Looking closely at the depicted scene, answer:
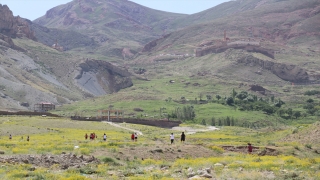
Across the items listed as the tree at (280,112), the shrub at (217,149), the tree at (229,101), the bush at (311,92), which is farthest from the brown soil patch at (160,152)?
the bush at (311,92)

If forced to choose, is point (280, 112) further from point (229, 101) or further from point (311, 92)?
point (311, 92)

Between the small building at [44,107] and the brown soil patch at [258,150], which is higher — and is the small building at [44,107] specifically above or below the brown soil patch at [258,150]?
above

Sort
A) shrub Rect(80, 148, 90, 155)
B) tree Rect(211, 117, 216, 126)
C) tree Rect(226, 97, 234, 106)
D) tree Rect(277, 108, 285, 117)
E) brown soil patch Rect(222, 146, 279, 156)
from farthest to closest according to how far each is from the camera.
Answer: tree Rect(226, 97, 234, 106), tree Rect(277, 108, 285, 117), tree Rect(211, 117, 216, 126), brown soil patch Rect(222, 146, 279, 156), shrub Rect(80, 148, 90, 155)

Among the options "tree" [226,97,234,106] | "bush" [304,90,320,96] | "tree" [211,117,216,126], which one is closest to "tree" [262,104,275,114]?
"tree" [226,97,234,106]

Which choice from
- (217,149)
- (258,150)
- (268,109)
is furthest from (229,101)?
(217,149)

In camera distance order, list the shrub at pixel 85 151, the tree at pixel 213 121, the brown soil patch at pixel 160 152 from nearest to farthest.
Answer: the shrub at pixel 85 151, the brown soil patch at pixel 160 152, the tree at pixel 213 121

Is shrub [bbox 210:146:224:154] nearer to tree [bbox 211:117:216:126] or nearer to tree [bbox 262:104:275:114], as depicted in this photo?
tree [bbox 211:117:216:126]

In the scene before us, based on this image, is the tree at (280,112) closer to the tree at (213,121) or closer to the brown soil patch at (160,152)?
the tree at (213,121)

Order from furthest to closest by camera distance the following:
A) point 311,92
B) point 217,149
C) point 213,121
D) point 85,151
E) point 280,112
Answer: point 311,92
point 280,112
point 213,121
point 217,149
point 85,151

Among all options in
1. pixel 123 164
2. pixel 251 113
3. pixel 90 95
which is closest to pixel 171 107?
pixel 251 113

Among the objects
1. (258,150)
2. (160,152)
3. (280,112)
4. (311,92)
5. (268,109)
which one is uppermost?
(311,92)

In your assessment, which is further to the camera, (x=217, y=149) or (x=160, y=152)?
(x=217, y=149)

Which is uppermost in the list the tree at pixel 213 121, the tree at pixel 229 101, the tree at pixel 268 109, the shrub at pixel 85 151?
the tree at pixel 229 101

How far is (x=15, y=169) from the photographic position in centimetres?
2442
